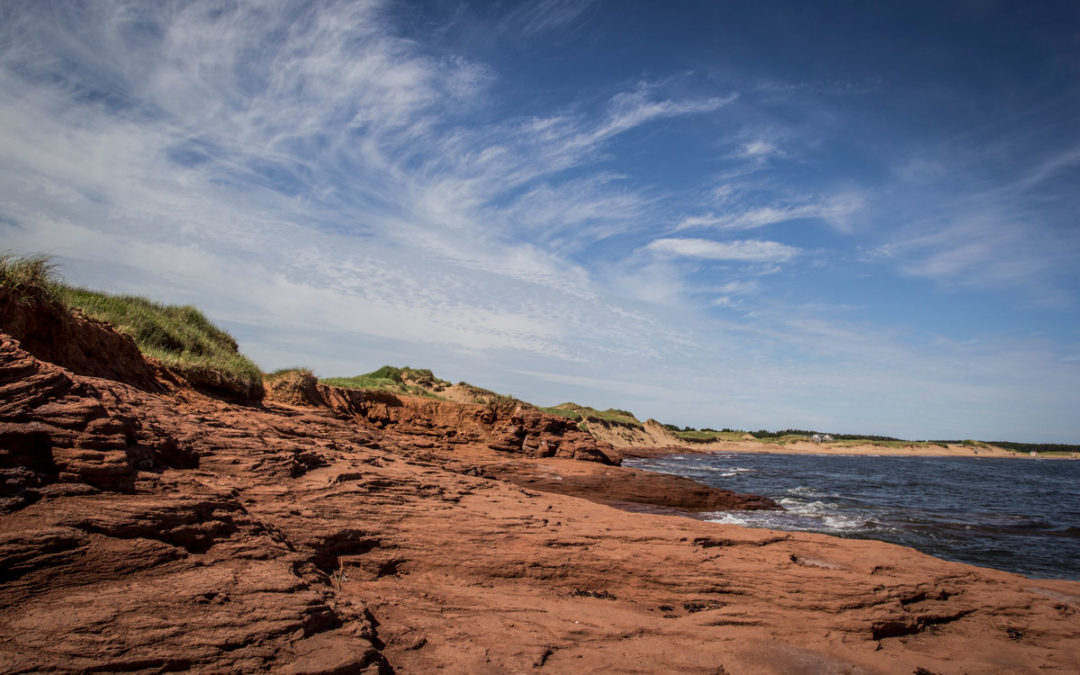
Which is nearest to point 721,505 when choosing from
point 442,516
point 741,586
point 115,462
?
point 741,586

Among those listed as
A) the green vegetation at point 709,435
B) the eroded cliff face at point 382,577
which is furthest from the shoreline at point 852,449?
the eroded cliff face at point 382,577

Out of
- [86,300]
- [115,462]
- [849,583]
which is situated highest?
[86,300]

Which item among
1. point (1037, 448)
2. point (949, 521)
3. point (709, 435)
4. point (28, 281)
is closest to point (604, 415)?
point (709, 435)

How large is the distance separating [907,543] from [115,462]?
13874 mm

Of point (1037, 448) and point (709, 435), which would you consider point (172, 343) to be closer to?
point (709, 435)

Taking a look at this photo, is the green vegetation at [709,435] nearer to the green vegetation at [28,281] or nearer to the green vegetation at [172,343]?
the green vegetation at [172,343]

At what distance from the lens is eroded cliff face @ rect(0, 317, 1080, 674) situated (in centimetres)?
305

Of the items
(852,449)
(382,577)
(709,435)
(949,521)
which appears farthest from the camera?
(852,449)

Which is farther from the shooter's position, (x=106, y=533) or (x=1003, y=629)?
(x=1003, y=629)

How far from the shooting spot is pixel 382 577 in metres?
4.95

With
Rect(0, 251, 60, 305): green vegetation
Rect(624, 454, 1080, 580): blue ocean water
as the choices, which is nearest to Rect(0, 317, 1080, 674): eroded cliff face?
Rect(0, 251, 60, 305): green vegetation

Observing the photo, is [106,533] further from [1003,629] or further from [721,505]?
[721,505]

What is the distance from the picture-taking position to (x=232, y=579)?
3.55 metres

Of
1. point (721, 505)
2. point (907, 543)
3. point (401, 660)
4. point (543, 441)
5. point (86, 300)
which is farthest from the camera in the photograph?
point (543, 441)
